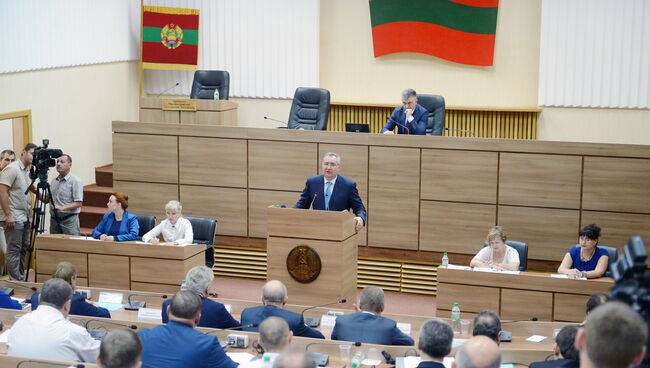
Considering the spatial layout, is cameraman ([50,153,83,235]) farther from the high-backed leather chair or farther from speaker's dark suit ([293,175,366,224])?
speaker's dark suit ([293,175,366,224])

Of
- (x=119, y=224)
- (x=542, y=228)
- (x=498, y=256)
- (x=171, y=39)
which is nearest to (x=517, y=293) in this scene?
(x=498, y=256)

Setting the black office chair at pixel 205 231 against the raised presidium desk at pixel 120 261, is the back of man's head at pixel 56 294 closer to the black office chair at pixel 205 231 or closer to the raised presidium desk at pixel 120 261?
the raised presidium desk at pixel 120 261

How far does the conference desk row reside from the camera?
5.84 m

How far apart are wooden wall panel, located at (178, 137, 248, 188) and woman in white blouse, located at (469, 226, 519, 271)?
344 centimetres

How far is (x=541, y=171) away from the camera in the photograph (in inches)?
383

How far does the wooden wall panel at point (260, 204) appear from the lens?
34.8ft

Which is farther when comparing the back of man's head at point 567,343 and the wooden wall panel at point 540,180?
the wooden wall panel at point 540,180

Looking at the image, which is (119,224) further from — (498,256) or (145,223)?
(498,256)

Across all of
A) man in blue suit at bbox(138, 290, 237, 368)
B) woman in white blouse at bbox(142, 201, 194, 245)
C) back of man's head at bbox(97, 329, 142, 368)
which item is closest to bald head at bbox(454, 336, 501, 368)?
back of man's head at bbox(97, 329, 142, 368)

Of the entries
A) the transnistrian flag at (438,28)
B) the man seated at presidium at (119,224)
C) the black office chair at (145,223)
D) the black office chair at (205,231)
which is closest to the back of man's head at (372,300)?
the black office chair at (205,231)

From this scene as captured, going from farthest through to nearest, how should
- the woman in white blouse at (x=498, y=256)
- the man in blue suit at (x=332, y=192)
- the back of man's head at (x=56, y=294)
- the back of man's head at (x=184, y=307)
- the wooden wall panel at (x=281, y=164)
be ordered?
1. the wooden wall panel at (x=281, y=164)
2. the man in blue suit at (x=332, y=192)
3. the woman in white blouse at (x=498, y=256)
4. the back of man's head at (x=56, y=294)
5. the back of man's head at (x=184, y=307)

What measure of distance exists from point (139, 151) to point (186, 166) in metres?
0.63

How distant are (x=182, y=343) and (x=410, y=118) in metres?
5.77

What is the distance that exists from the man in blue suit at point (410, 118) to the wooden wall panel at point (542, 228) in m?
1.36
